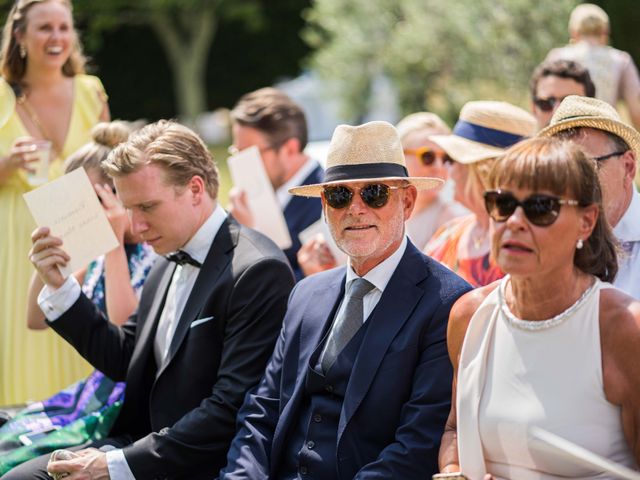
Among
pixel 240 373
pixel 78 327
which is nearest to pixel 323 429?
pixel 240 373

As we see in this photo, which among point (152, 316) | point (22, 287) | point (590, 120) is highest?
point (590, 120)

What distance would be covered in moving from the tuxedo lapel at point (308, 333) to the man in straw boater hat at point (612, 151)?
3.11 feet

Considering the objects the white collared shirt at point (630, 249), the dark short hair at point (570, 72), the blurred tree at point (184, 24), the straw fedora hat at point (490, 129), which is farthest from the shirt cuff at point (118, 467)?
the blurred tree at point (184, 24)

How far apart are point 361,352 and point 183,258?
3.83ft

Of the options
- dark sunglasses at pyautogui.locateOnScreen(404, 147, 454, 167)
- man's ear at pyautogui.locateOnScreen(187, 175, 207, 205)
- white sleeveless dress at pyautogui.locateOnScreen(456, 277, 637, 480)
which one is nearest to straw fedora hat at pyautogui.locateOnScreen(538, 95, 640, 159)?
white sleeveless dress at pyautogui.locateOnScreen(456, 277, 637, 480)

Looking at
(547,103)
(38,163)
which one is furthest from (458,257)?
(38,163)

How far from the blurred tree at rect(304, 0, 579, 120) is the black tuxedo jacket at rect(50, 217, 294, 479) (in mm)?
8188

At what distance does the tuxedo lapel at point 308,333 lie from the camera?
3.69 m

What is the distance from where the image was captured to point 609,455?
298 cm

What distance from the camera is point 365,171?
3.80 meters

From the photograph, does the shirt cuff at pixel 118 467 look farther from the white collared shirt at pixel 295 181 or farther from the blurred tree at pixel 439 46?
the blurred tree at pixel 439 46

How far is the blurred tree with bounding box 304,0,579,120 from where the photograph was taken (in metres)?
11.9

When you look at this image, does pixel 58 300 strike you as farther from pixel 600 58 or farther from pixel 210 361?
pixel 600 58

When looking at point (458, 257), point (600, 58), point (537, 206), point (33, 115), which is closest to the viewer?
point (537, 206)
